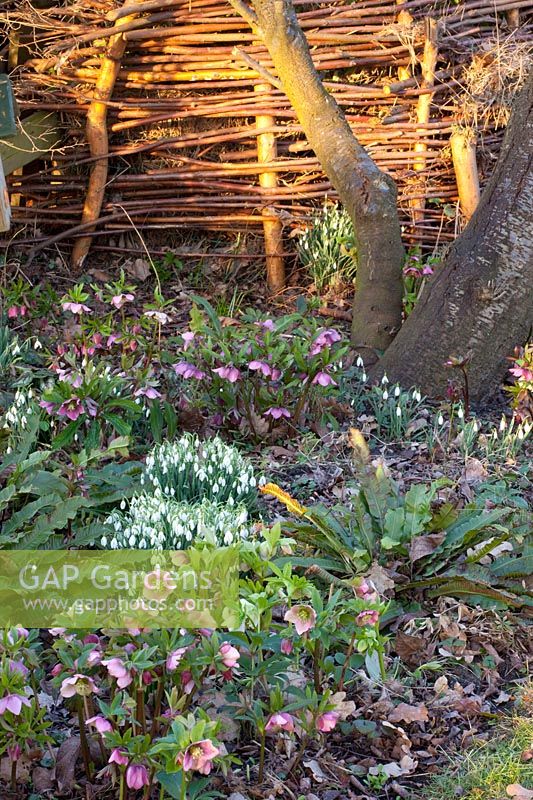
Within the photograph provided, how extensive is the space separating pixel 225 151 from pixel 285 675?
4.67 meters

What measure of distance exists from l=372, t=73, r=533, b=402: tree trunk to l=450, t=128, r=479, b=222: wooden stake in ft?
5.31

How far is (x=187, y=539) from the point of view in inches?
108

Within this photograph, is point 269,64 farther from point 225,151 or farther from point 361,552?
point 361,552

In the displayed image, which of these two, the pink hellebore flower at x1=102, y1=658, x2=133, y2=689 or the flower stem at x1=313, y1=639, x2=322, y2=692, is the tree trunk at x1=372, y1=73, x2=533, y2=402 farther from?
the pink hellebore flower at x1=102, y1=658, x2=133, y2=689

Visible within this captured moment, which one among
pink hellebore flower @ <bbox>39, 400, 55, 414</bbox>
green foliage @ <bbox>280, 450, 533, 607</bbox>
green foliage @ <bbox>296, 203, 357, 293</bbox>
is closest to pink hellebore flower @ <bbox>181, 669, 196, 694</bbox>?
green foliage @ <bbox>280, 450, 533, 607</bbox>

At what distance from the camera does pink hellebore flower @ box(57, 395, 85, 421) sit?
3.28 m

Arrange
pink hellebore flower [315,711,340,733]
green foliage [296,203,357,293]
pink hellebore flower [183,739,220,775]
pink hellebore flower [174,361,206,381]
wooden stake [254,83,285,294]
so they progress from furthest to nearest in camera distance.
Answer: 1. wooden stake [254,83,285,294]
2. green foliage [296,203,357,293]
3. pink hellebore flower [174,361,206,381]
4. pink hellebore flower [315,711,340,733]
5. pink hellebore flower [183,739,220,775]

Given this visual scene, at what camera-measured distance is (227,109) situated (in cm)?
604

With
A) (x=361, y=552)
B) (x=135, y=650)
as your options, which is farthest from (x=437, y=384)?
(x=135, y=650)

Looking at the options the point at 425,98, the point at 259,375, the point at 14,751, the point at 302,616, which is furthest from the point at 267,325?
the point at 425,98

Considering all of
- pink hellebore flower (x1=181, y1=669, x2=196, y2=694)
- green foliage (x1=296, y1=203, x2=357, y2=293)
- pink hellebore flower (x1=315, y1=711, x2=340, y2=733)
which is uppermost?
green foliage (x1=296, y1=203, x2=357, y2=293)

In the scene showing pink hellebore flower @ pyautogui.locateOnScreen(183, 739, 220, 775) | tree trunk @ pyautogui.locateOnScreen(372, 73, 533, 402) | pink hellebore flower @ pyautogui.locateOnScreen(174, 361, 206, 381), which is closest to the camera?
pink hellebore flower @ pyautogui.locateOnScreen(183, 739, 220, 775)

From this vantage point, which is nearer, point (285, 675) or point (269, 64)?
point (285, 675)

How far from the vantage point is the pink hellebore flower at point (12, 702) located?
1.78m
